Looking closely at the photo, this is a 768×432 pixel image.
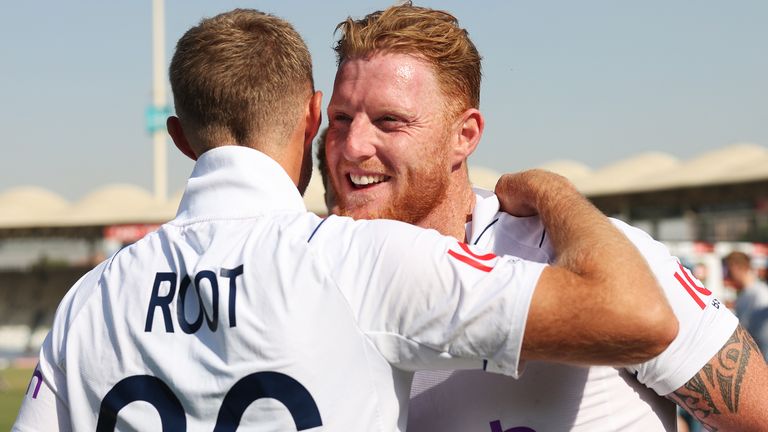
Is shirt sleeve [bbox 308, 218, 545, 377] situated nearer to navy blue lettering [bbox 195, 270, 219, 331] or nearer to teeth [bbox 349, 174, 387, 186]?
navy blue lettering [bbox 195, 270, 219, 331]

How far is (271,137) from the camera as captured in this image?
9.09 feet

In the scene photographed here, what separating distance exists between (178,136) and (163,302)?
0.60m

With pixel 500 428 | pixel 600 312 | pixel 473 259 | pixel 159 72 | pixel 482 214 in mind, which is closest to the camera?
pixel 600 312

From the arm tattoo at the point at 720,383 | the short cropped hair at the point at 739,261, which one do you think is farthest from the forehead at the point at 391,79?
the short cropped hair at the point at 739,261

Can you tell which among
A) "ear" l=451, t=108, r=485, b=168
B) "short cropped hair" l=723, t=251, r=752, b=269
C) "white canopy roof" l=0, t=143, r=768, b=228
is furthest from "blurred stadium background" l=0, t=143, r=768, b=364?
"ear" l=451, t=108, r=485, b=168

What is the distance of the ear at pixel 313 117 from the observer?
2.90 m

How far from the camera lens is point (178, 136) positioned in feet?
9.77

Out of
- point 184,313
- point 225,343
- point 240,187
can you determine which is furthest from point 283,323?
point 240,187

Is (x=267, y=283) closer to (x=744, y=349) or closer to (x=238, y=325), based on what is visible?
(x=238, y=325)

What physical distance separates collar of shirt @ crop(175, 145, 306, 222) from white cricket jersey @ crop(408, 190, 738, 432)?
2.56 ft

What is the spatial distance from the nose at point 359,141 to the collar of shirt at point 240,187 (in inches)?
26.2

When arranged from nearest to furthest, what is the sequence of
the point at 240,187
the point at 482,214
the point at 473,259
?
the point at 473,259, the point at 240,187, the point at 482,214

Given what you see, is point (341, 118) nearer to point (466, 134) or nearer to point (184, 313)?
point (466, 134)

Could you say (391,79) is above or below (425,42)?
below
